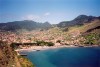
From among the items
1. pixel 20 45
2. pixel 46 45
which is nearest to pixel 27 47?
pixel 20 45

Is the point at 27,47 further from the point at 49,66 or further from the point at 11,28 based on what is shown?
the point at 11,28

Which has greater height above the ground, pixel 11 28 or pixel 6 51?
pixel 11 28

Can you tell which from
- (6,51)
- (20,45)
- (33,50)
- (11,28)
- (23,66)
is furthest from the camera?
(11,28)

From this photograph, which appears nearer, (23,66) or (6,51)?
(6,51)

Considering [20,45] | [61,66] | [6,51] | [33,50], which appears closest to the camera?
[6,51]

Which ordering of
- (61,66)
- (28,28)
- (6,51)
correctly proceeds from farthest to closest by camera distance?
(28,28) < (61,66) < (6,51)

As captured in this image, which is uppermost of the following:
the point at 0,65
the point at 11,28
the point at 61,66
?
the point at 11,28

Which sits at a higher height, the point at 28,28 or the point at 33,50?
the point at 28,28

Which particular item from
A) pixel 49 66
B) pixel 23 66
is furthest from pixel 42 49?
pixel 23 66

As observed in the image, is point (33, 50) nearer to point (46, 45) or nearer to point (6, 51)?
point (46, 45)
